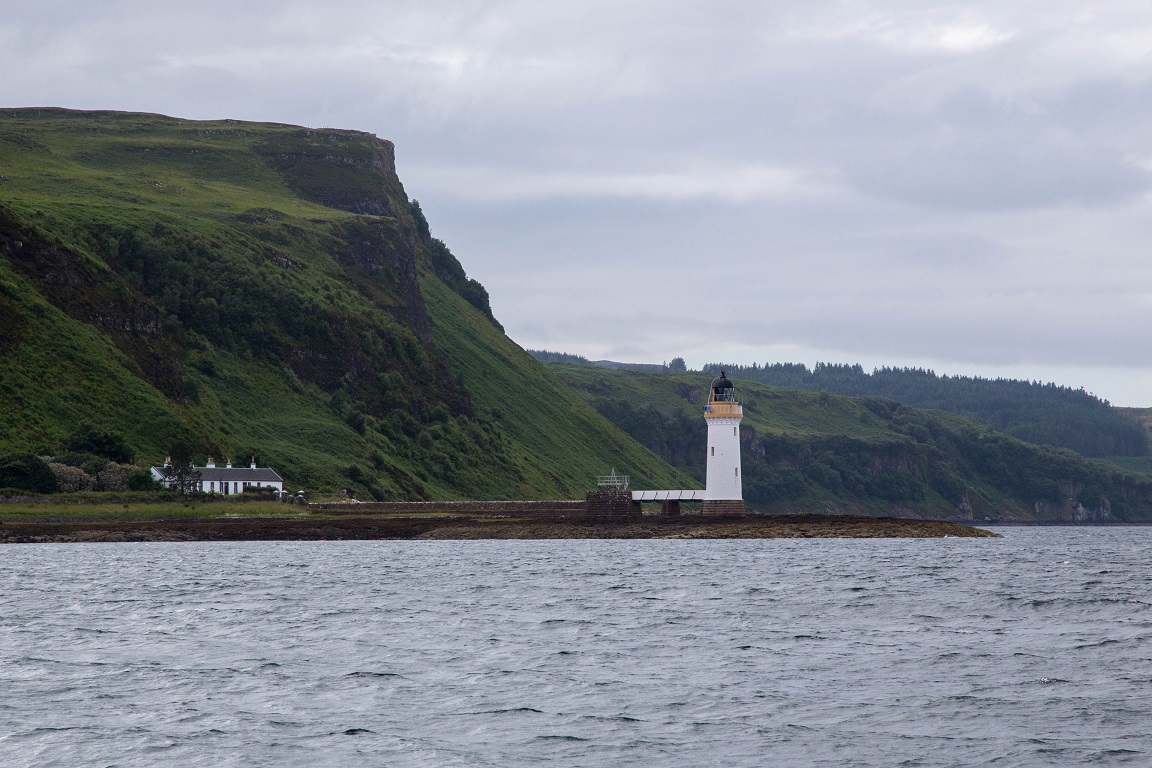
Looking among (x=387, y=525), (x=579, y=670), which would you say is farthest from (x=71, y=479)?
(x=579, y=670)

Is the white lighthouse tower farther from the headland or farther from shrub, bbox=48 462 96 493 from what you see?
shrub, bbox=48 462 96 493

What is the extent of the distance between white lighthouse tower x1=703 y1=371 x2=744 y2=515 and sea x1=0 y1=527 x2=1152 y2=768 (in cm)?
4549

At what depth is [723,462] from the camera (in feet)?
356

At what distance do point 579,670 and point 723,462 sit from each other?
249 feet

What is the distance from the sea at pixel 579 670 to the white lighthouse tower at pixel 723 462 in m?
45.5

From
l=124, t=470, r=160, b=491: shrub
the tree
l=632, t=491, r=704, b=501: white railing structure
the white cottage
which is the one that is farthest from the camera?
the white cottage

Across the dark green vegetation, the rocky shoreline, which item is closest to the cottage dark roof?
the dark green vegetation

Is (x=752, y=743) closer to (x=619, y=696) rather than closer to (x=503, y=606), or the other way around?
(x=619, y=696)

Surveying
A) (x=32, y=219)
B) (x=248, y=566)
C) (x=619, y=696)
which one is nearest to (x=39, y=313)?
(x=32, y=219)

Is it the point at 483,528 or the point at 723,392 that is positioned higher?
the point at 723,392

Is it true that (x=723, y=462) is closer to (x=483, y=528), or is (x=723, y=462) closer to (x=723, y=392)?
(x=723, y=392)

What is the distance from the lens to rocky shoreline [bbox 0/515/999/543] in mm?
99125

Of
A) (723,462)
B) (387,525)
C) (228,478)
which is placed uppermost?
(723,462)

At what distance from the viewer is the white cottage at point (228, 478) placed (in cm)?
11782
